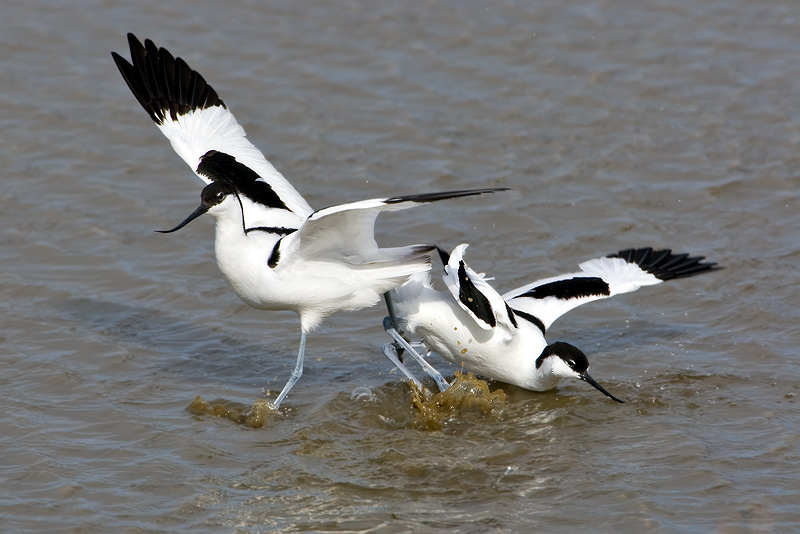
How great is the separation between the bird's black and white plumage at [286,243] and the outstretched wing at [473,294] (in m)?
0.17

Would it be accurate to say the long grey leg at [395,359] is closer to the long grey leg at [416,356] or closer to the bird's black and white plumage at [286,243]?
the long grey leg at [416,356]

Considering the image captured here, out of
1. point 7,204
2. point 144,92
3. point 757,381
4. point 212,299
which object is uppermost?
point 144,92

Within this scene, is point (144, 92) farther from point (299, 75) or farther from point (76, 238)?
point (299, 75)

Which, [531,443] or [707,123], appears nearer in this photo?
[531,443]

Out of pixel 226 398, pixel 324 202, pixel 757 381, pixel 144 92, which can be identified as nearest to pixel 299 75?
pixel 324 202

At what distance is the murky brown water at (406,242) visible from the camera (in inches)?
215

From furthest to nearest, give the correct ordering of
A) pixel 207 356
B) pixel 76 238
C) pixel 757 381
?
pixel 76 238
pixel 207 356
pixel 757 381

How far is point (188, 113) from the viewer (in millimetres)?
7359

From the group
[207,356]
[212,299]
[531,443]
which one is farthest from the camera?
[212,299]

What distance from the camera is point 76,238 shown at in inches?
337

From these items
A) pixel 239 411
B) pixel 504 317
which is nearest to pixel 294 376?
pixel 239 411

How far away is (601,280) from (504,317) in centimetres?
101

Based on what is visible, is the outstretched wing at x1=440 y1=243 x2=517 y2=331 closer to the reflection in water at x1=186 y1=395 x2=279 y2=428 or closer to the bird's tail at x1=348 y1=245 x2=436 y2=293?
the bird's tail at x1=348 y1=245 x2=436 y2=293

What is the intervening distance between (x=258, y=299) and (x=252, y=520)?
1.45 metres
